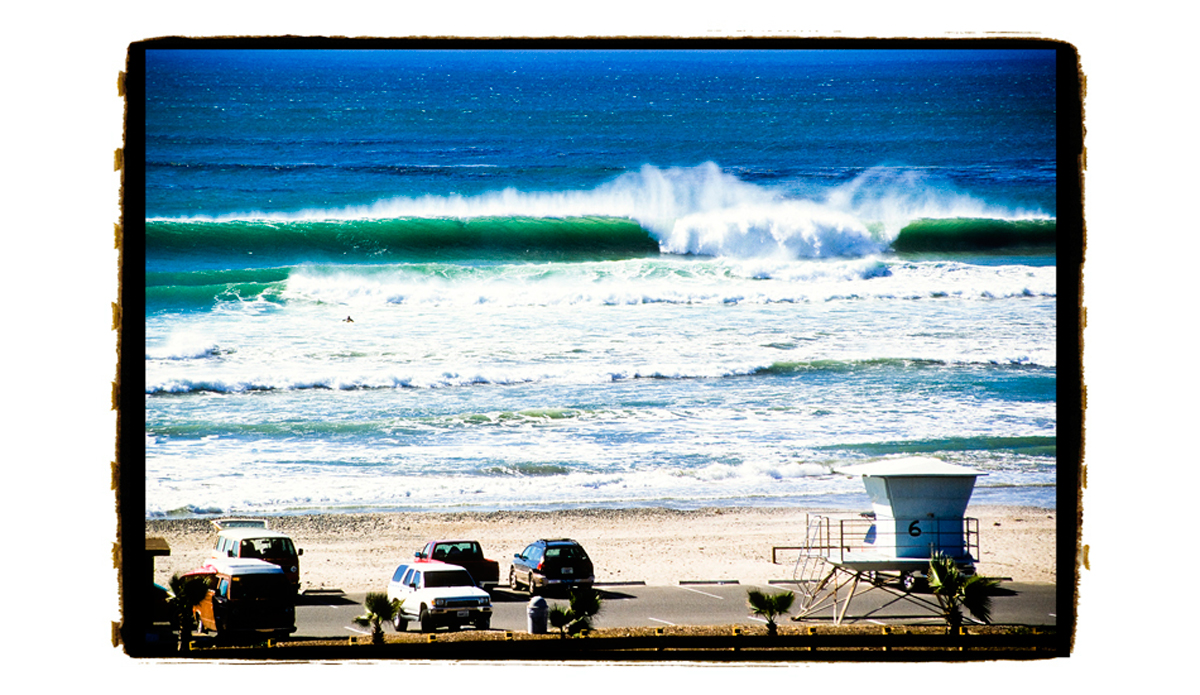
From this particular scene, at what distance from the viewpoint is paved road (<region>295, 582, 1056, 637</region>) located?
8.85 meters

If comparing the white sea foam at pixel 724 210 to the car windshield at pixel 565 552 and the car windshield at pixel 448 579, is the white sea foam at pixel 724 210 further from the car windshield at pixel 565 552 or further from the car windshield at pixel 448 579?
the car windshield at pixel 448 579

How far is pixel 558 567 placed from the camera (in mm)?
9930

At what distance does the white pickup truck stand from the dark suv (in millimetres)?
1007

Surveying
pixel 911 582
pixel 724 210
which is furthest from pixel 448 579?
pixel 724 210

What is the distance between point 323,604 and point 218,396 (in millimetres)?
4418

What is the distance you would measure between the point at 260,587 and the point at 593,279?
846cm

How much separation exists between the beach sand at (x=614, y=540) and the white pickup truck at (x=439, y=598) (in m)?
1.37

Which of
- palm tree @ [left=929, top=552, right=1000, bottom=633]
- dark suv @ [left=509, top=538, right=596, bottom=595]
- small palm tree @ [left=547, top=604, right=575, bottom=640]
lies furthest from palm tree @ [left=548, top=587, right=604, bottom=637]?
palm tree @ [left=929, top=552, right=1000, bottom=633]

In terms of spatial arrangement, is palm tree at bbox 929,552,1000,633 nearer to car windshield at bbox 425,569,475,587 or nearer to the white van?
car windshield at bbox 425,569,475,587

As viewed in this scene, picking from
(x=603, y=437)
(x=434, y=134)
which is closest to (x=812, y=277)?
(x=603, y=437)

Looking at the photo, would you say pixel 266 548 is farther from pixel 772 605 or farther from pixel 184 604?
pixel 772 605

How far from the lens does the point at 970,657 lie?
7.66 metres

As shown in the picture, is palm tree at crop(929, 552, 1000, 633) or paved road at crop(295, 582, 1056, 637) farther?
paved road at crop(295, 582, 1056, 637)

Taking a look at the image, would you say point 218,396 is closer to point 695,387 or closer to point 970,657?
point 695,387
